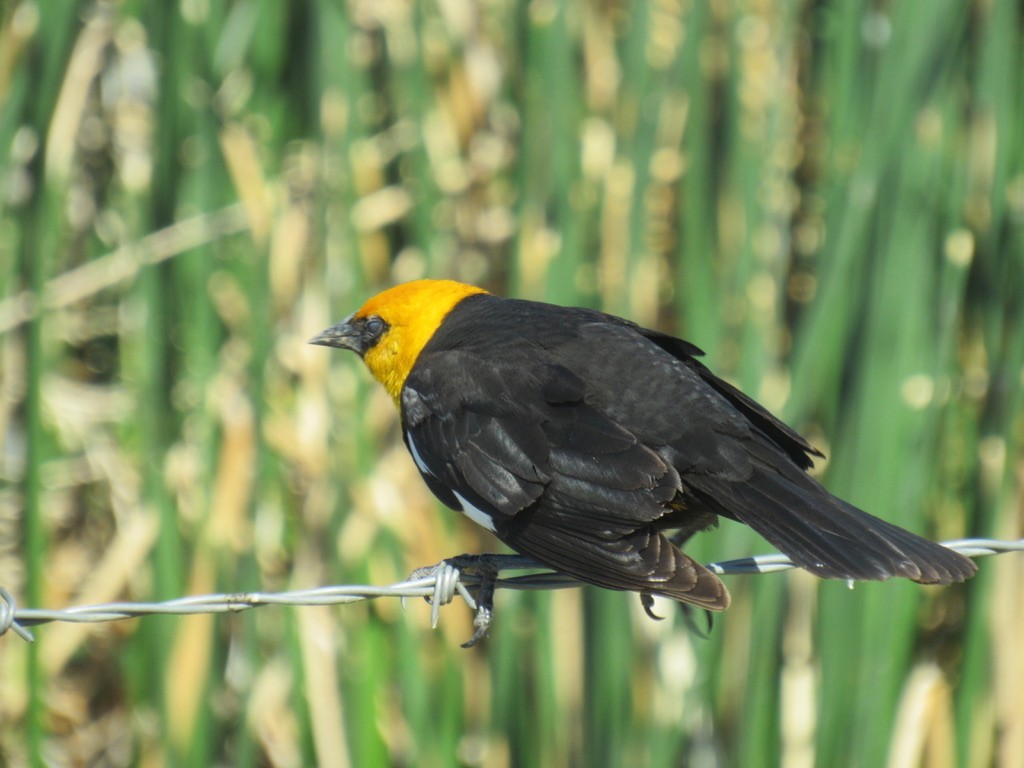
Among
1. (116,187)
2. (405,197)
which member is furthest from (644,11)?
(116,187)

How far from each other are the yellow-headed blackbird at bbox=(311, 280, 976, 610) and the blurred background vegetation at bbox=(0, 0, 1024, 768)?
2.11ft

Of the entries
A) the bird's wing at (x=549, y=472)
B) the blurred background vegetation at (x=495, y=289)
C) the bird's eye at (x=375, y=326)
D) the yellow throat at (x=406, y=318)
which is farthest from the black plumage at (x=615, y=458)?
the blurred background vegetation at (x=495, y=289)

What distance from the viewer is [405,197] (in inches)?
175

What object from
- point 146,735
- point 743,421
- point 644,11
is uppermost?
point 644,11

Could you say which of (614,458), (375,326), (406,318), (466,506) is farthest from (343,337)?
(614,458)

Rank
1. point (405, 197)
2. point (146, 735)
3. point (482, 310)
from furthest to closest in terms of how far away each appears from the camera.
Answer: point (405, 197) → point (146, 735) → point (482, 310)

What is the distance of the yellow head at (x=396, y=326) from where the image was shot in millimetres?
3648

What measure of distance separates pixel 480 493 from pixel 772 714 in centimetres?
130

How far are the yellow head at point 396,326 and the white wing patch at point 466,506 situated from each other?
42cm

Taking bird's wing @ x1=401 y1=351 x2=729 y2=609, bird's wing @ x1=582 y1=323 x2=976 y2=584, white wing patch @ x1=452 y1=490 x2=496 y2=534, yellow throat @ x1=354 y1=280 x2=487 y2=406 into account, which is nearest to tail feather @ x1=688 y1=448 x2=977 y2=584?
bird's wing @ x1=582 y1=323 x2=976 y2=584

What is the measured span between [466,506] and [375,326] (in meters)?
0.93

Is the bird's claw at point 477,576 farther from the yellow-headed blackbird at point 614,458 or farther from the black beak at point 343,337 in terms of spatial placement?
the black beak at point 343,337

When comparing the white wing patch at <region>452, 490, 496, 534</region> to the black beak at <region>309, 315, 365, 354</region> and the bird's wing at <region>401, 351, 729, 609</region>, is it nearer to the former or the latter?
the bird's wing at <region>401, 351, 729, 609</region>

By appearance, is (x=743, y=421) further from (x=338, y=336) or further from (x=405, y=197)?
(x=405, y=197)
